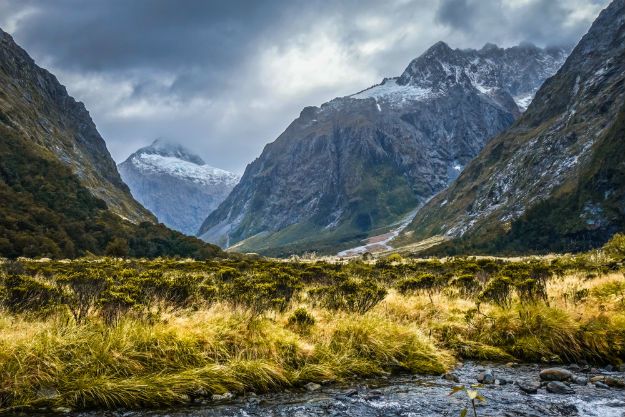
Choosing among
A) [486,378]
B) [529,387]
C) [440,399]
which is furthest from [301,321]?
[529,387]

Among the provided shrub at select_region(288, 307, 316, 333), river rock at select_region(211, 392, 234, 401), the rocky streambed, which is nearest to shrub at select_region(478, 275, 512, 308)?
the rocky streambed

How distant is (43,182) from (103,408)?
133613 millimetres

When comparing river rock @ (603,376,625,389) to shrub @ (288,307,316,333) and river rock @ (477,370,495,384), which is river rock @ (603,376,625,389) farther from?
shrub @ (288,307,316,333)

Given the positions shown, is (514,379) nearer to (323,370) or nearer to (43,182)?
(323,370)

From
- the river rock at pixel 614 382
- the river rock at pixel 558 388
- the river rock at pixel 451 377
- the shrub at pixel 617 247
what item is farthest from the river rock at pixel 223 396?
the shrub at pixel 617 247

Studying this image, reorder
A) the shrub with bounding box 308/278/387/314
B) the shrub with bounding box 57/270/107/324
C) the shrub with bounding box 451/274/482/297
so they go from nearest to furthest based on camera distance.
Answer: the shrub with bounding box 57/270/107/324 < the shrub with bounding box 308/278/387/314 < the shrub with bounding box 451/274/482/297

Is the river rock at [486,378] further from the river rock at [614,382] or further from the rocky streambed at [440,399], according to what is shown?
the river rock at [614,382]

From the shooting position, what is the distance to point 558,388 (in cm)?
1195

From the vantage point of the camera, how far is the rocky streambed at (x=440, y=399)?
34.9 ft

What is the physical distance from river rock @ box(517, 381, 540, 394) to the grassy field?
7.98 ft

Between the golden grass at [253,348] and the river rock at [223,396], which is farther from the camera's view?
the river rock at [223,396]

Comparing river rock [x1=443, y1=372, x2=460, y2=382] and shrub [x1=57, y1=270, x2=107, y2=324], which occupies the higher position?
shrub [x1=57, y1=270, x2=107, y2=324]

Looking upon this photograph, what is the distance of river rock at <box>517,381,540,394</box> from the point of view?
11.9 meters

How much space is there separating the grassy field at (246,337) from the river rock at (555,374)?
1.90 meters
